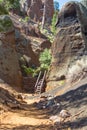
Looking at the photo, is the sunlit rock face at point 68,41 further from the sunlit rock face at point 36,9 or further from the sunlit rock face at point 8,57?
the sunlit rock face at point 36,9

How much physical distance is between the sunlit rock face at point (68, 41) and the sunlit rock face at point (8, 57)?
2759 millimetres

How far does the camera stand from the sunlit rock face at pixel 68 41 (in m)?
23.2

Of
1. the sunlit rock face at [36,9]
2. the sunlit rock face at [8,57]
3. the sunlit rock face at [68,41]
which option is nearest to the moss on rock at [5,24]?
the sunlit rock face at [8,57]

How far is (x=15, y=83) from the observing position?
25.0 meters

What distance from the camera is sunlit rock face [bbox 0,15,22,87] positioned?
77.9 ft

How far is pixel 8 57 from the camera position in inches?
986

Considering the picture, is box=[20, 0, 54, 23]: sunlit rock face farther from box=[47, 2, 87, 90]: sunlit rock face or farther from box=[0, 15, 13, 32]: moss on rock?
box=[47, 2, 87, 90]: sunlit rock face

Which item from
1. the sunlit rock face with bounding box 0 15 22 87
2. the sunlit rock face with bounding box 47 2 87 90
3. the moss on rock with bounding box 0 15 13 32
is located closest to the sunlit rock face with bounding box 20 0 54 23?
the moss on rock with bounding box 0 15 13 32

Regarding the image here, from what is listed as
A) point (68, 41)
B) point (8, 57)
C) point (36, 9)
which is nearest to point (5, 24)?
point (8, 57)

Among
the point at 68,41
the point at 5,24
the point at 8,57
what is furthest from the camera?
the point at 5,24

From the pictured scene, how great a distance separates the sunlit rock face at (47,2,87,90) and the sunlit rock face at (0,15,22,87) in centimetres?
276

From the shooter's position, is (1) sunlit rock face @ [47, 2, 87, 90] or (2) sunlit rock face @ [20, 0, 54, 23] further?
(2) sunlit rock face @ [20, 0, 54, 23]

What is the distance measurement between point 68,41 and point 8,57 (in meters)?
4.95

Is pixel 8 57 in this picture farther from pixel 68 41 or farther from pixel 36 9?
pixel 36 9
